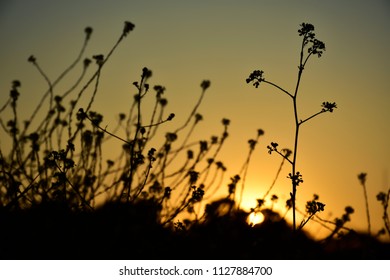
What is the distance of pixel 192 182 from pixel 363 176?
2030mm

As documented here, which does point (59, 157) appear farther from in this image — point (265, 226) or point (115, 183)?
point (265, 226)

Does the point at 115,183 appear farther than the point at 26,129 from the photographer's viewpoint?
No

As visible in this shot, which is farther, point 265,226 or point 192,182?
point 265,226

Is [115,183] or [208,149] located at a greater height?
[208,149]

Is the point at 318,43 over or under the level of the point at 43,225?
over

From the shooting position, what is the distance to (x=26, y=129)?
593 centimetres

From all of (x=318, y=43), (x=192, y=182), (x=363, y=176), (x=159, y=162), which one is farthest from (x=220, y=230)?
(x=318, y=43)

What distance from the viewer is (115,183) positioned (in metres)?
5.53

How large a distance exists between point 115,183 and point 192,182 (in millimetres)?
863

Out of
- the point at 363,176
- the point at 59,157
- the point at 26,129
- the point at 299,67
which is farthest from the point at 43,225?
the point at 363,176
